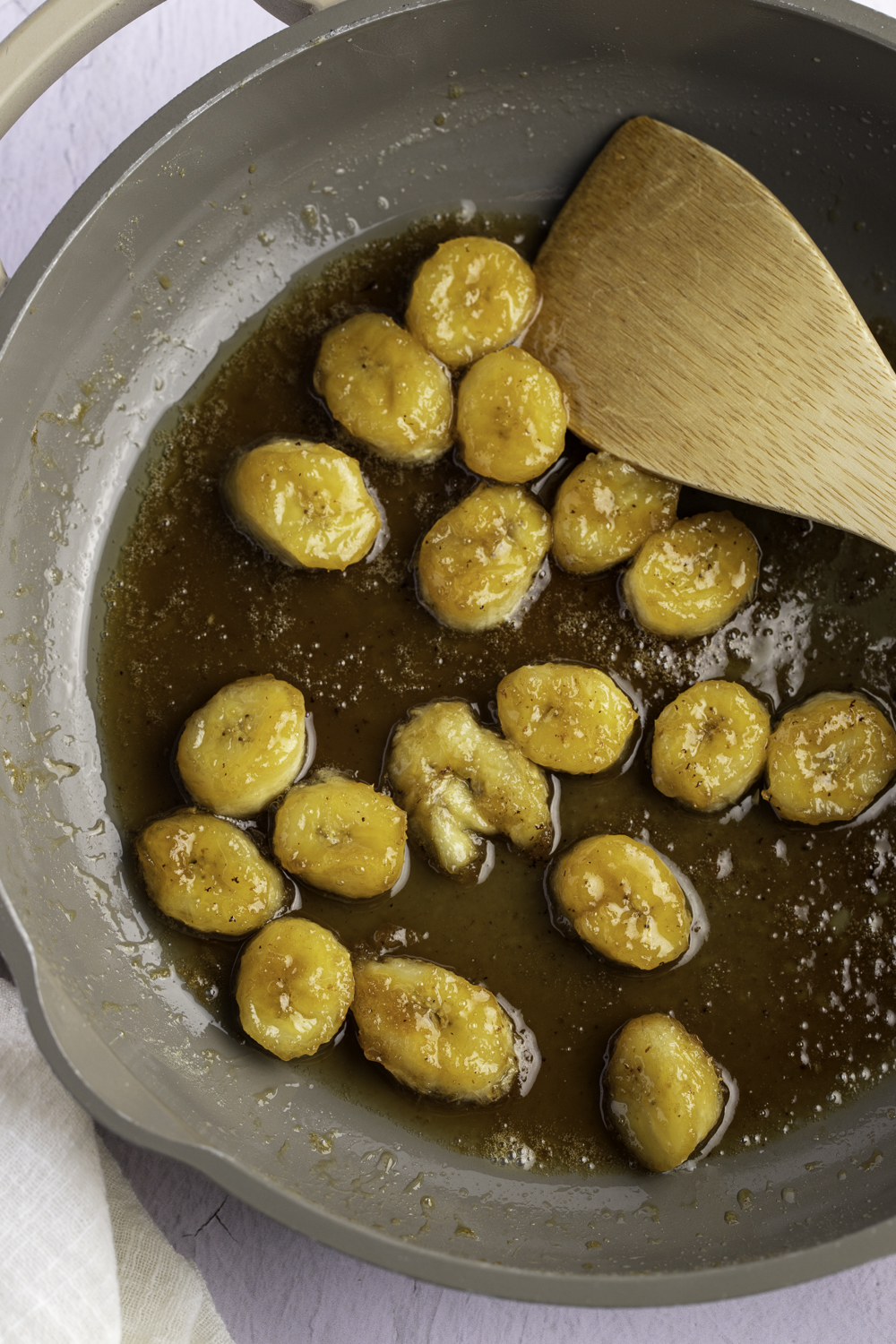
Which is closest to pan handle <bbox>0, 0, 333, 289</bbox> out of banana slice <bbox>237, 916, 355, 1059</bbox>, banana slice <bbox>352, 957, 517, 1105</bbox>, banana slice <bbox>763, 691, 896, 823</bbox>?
banana slice <bbox>237, 916, 355, 1059</bbox>

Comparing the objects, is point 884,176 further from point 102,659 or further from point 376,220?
point 102,659

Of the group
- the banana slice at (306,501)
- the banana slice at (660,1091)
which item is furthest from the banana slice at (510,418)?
the banana slice at (660,1091)

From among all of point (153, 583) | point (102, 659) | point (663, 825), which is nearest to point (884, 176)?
point (663, 825)

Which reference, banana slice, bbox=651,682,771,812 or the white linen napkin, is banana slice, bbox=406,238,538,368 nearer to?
banana slice, bbox=651,682,771,812

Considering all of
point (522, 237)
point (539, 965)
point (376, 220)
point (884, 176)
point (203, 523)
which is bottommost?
point (539, 965)

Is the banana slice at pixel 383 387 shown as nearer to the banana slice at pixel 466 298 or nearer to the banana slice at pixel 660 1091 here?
the banana slice at pixel 466 298

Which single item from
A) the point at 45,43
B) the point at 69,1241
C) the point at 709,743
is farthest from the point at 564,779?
the point at 45,43
